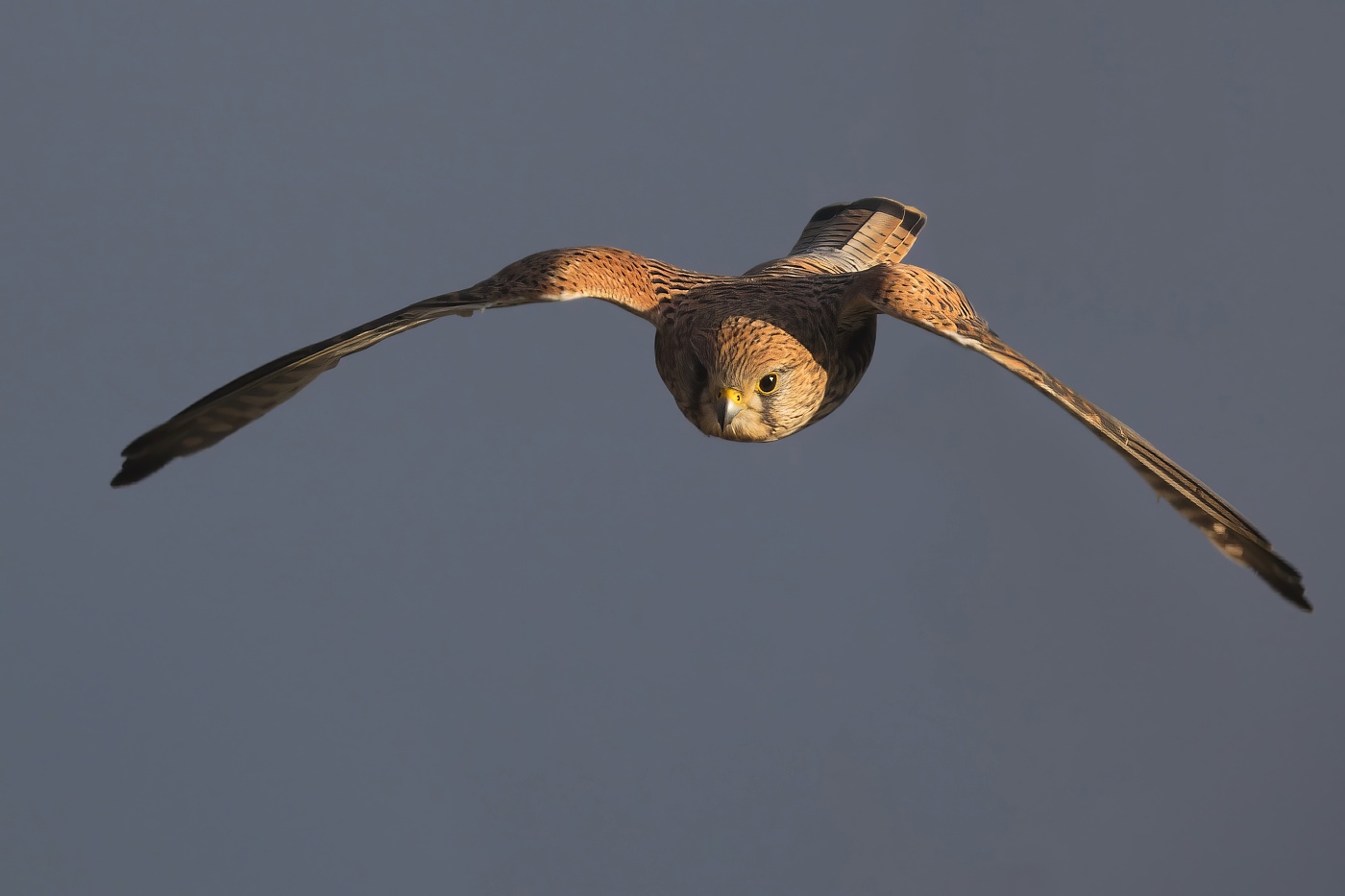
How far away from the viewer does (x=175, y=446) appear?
523 centimetres

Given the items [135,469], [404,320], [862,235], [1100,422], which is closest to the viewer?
[1100,422]

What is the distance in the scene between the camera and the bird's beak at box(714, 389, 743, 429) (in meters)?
4.86

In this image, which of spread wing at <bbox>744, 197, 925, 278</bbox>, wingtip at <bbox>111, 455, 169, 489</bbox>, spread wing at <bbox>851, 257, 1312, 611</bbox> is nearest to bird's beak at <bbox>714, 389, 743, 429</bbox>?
spread wing at <bbox>851, 257, 1312, 611</bbox>

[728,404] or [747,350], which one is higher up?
[747,350]

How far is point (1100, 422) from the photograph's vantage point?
14.6ft

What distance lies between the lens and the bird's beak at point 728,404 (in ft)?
15.9

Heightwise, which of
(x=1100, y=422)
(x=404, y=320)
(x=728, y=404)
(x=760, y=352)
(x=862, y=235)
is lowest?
(x=1100, y=422)

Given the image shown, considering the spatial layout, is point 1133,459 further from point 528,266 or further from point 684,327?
point 528,266

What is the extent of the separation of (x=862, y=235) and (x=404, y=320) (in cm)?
209

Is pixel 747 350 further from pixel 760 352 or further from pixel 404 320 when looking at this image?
pixel 404 320

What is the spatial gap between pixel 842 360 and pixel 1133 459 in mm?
1072

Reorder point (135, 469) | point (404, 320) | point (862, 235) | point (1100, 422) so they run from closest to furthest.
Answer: point (1100, 422)
point (404, 320)
point (135, 469)
point (862, 235)

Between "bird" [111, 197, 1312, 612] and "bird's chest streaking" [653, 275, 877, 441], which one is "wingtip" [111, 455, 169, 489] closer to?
"bird" [111, 197, 1312, 612]

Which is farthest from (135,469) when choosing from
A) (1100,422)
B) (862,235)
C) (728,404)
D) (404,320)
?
(1100,422)
